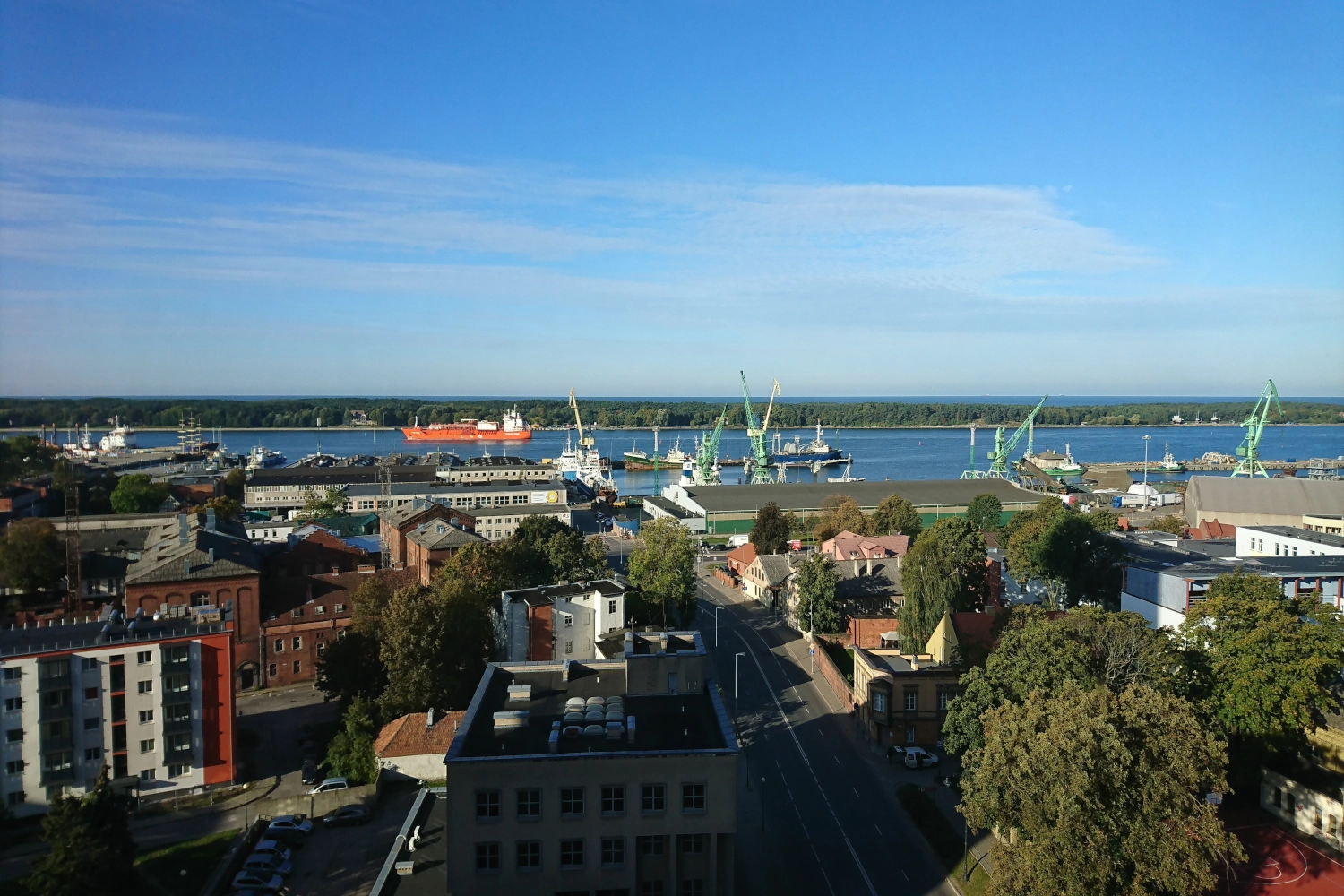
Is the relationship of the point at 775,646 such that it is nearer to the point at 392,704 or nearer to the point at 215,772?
the point at 392,704

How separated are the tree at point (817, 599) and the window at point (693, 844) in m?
7.22

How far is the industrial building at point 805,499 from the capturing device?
76.7 feet

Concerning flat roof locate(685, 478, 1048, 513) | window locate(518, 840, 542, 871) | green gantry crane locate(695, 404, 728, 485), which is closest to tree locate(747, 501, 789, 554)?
flat roof locate(685, 478, 1048, 513)

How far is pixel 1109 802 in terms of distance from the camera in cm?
518

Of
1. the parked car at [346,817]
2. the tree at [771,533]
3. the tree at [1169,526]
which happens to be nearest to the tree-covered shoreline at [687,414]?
the tree at [771,533]

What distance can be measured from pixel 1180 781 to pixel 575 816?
3437 mm

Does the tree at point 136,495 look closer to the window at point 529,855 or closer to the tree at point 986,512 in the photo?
the window at point 529,855

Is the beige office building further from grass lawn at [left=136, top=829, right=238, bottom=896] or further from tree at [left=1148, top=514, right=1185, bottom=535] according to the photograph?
tree at [left=1148, top=514, right=1185, bottom=535]

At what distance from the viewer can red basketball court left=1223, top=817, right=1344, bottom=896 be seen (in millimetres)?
6109

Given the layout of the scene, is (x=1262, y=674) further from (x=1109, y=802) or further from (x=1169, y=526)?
(x=1169, y=526)

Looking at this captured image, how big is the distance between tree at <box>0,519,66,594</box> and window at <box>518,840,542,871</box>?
420 inches

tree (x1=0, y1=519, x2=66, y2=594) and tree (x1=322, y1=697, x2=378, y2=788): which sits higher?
tree (x1=0, y1=519, x2=66, y2=594)

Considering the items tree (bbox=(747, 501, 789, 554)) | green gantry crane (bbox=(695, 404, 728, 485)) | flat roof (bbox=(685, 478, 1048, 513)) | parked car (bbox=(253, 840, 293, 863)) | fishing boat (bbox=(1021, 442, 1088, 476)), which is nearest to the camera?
parked car (bbox=(253, 840, 293, 863))

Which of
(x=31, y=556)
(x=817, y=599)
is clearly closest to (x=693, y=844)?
(x=817, y=599)
